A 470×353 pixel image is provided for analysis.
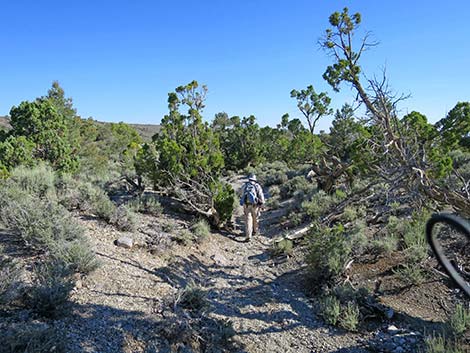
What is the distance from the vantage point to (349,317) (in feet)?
16.6

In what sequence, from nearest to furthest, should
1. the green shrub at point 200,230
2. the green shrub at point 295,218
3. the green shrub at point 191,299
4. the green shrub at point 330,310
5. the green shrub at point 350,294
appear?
the green shrub at point 191,299
the green shrub at point 330,310
the green shrub at point 350,294
the green shrub at point 200,230
the green shrub at point 295,218

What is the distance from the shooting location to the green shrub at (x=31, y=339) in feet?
10.2

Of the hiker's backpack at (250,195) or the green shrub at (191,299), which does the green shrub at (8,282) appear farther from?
the hiker's backpack at (250,195)

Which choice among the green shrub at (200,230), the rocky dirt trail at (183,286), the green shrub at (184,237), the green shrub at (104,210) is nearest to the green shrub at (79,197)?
the green shrub at (104,210)

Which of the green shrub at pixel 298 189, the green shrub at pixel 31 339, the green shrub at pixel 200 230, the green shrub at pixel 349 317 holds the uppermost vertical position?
the green shrub at pixel 298 189

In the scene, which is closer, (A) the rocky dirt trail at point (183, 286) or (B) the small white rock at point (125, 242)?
(A) the rocky dirt trail at point (183, 286)

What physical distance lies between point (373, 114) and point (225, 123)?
26014 millimetres

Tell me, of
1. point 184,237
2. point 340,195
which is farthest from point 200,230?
point 340,195

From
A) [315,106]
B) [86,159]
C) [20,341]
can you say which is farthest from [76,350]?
[315,106]

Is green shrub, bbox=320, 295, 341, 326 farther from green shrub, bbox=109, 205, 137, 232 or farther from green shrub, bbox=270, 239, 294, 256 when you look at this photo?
green shrub, bbox=109, 205, 137, 232

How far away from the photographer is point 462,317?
15.1 feet

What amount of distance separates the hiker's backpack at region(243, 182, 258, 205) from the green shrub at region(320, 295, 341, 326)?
173 inches

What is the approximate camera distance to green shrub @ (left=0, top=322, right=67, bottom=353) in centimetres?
311

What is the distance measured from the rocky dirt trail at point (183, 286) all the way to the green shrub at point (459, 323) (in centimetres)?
118
